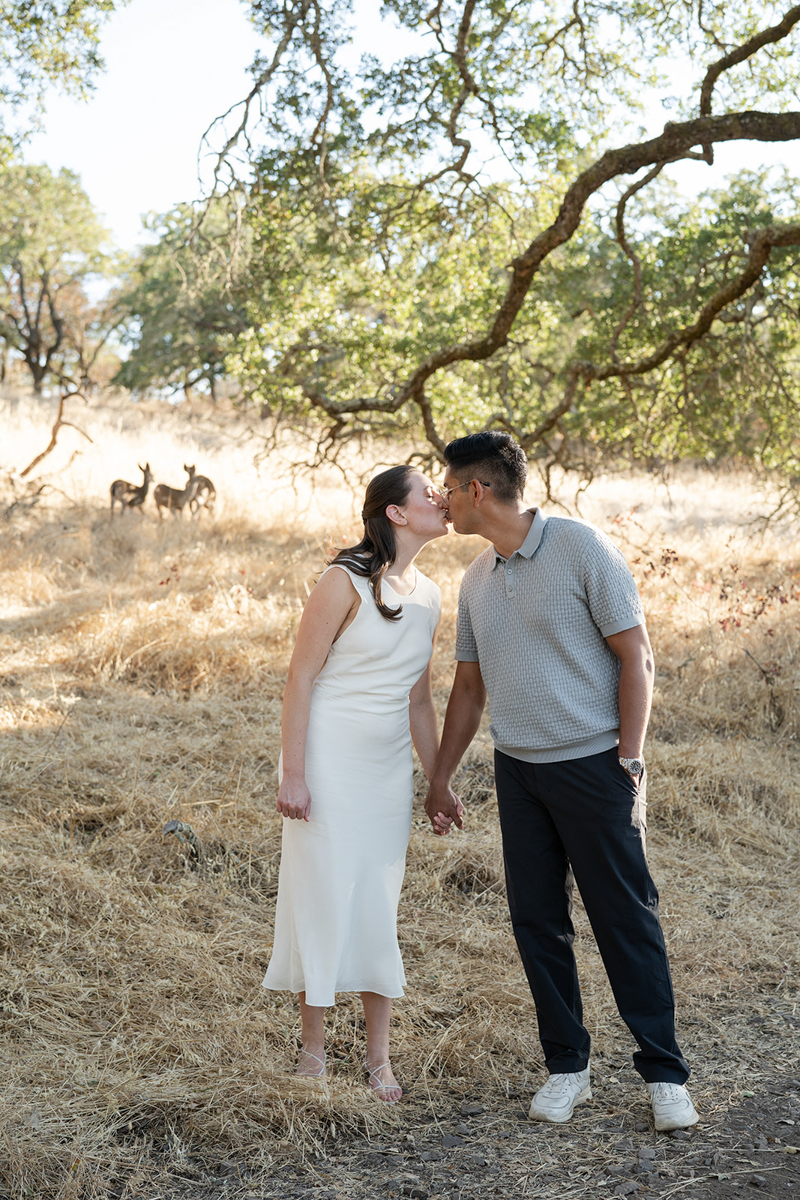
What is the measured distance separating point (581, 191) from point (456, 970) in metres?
5.89

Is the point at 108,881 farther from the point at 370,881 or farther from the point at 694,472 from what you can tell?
the point at 694,472

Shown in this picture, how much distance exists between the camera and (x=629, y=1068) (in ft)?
10.1

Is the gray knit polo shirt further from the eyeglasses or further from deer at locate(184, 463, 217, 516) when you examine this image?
deer at locate(184, 463, 217, 516)

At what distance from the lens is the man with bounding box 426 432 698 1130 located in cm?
260

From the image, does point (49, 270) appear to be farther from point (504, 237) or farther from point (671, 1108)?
point (671, 1108)

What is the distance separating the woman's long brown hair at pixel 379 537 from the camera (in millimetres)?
2715

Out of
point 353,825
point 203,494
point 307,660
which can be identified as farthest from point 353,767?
point 203,494

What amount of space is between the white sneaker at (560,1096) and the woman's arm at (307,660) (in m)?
1.08

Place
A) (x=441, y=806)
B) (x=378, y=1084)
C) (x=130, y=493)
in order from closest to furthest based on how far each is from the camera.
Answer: (x=378, y=1084) < (x=441, y=806) < (x=130, y=493)

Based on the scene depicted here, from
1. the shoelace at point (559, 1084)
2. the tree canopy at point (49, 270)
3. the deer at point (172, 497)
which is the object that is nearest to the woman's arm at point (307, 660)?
the shoelace at point (559, 1084)

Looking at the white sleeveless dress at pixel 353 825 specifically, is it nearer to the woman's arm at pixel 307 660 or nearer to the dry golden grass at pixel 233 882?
the woman's arm at pixel 307 660

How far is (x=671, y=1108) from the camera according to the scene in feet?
8.56

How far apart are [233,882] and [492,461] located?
2.50 meters

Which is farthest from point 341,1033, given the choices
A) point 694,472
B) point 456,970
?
point 694,472
